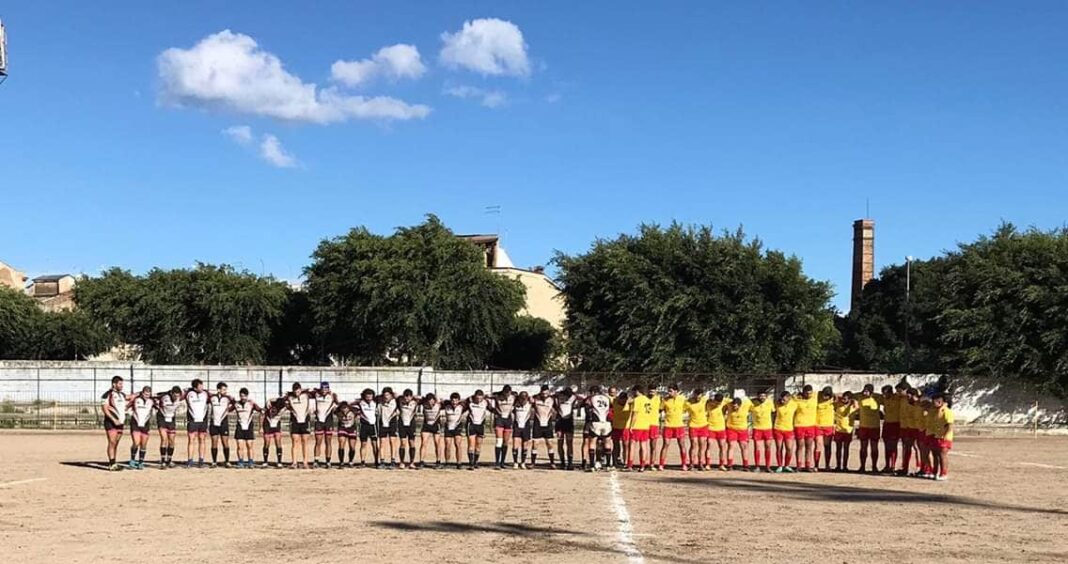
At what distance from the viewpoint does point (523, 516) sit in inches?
556

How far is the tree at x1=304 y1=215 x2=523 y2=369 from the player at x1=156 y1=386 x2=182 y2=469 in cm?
2446

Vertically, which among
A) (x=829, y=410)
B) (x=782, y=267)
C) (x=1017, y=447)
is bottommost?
(x=1017, y=447)

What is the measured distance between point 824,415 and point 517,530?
33.6 feet

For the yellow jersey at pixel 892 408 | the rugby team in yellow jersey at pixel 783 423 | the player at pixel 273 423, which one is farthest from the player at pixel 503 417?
the yellow jersey at pixel 892 408

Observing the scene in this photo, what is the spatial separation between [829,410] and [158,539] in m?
13.7

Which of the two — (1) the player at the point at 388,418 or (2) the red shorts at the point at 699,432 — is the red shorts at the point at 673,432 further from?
(1) the player at the point at 388,418

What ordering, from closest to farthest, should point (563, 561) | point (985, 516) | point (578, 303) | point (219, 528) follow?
point (563, 561) → point (219, 528) → point (985, 516) → point (578, 303)

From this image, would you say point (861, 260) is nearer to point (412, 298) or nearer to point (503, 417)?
point (412, 298)

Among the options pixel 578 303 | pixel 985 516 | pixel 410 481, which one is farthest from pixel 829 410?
pixel 578 303

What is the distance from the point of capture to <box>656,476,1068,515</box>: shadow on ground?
15758mm

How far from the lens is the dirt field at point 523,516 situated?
444 inches

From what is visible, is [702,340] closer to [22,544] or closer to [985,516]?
[985,516]

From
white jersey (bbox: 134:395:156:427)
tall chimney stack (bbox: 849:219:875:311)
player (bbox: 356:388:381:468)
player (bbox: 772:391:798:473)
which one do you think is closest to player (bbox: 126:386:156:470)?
white jersey (bbox: 134:395:156:427)

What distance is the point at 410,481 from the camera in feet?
61.9
